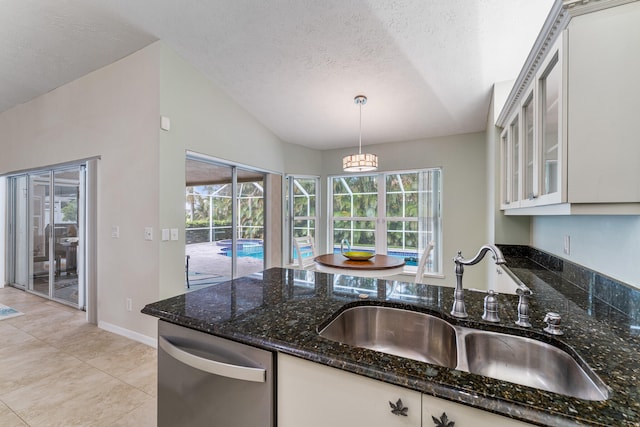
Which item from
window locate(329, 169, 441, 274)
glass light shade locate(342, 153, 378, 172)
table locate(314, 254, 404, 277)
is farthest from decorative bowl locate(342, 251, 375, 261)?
window locate(329, 169, 441, 274)

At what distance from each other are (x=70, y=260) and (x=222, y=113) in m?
3.13

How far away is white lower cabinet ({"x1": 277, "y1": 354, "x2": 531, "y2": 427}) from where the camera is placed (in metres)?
0.63

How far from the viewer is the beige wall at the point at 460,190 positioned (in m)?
3.97

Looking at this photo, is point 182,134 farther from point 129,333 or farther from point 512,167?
point 512,167

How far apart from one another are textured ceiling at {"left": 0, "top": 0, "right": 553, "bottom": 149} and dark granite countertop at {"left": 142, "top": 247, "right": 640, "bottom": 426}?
6.40 feet

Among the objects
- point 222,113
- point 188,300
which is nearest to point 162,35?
point 222,113

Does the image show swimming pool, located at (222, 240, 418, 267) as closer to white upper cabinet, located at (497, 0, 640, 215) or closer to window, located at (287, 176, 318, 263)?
window, located at (287, 176, 318, 263)

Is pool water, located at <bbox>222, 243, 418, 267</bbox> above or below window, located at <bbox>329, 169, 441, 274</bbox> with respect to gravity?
below

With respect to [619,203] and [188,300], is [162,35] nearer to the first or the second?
[188,300]

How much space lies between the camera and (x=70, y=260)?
4.02 metres

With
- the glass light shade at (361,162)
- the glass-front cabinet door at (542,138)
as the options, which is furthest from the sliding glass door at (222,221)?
the glass-front cabinet door at (542,138)

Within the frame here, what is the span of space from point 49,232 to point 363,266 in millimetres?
4616

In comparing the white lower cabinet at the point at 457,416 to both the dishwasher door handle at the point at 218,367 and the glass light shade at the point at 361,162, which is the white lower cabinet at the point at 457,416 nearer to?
the dishwasher door handle at the point at 218,367

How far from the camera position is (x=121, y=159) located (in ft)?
9.66
